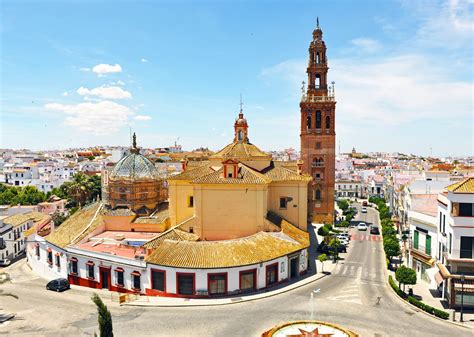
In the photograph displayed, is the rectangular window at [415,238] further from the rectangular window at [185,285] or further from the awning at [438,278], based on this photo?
the rectangular window at [185,285]

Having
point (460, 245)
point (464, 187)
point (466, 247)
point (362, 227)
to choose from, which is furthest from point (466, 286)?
point (362, 227)

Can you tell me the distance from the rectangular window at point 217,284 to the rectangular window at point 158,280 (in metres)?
3.94

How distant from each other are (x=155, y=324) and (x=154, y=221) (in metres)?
18.1

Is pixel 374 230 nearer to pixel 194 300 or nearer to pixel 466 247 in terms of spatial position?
pixel 466 247

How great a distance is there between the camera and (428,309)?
2895cm

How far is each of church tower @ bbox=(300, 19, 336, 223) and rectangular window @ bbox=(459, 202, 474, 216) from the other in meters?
32.6

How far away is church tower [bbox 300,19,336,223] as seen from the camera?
62562 millimetres

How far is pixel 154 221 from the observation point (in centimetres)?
4462

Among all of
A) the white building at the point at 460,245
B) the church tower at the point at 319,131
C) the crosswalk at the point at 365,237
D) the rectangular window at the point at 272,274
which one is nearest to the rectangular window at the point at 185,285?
the rectangular window at the point at 272,274

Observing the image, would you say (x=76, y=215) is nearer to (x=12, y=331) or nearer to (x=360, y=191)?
(x=12, y=331)

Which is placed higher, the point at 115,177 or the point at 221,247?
the point at 115,177

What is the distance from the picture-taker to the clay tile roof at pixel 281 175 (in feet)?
148

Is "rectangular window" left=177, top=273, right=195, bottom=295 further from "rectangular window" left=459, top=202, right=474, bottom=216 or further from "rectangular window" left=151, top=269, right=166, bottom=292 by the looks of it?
"rectangular window" left=459, top=202, right=474, bottom=216

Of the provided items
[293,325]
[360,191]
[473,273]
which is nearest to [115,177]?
[293,325]
